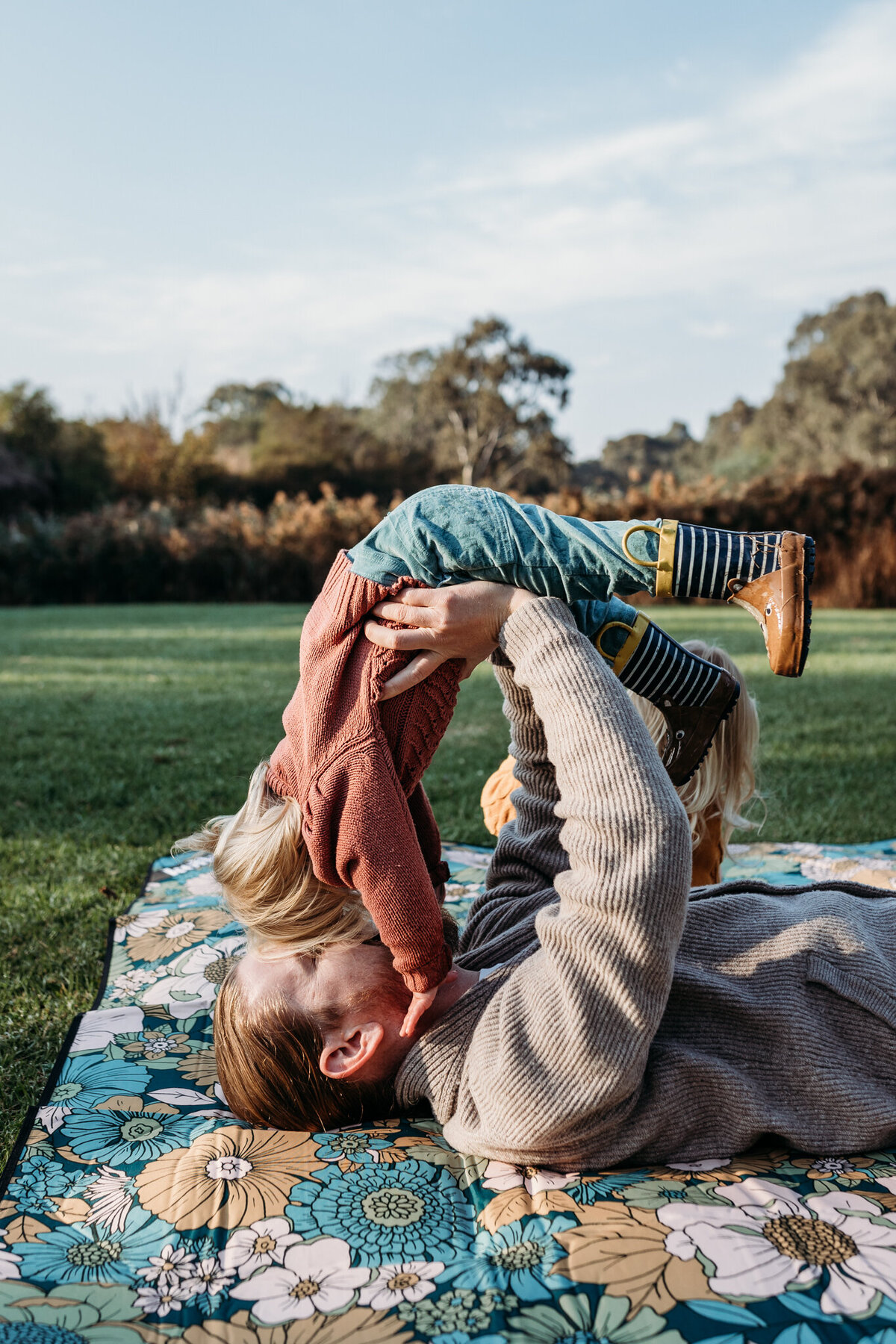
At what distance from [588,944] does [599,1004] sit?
0.33 feet

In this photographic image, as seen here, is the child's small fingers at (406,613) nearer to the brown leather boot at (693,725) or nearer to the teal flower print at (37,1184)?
the brown leather boot at (693,725)

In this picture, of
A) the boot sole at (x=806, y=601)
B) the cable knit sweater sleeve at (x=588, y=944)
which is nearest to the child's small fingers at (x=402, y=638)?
the cable knit sweater sleeve at (x=588, y=944)

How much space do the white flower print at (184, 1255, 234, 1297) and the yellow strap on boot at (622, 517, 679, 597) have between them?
152 centimetres

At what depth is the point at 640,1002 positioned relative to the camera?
1.66 metres

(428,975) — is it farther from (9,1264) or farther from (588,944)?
(9,1264)

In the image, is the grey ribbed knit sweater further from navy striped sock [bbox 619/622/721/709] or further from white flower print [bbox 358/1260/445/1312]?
navy striped sock [bbox 619/622/721/709]

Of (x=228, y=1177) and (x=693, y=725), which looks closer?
(x=228, y=1177)

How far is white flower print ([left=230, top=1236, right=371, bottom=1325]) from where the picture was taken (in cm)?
158

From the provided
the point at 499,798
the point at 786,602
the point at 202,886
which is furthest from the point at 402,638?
the point at 202,886

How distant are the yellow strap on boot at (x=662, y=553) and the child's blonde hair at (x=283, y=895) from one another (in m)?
0.90

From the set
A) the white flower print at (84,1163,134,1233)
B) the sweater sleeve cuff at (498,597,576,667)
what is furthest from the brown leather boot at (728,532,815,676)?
the white flower print at (84,1163,134,1233)

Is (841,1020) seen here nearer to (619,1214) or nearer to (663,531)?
(619,1214)

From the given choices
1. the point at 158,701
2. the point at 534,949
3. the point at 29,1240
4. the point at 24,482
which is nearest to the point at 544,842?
the point at 534,949

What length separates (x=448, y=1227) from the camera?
69.7 inches
